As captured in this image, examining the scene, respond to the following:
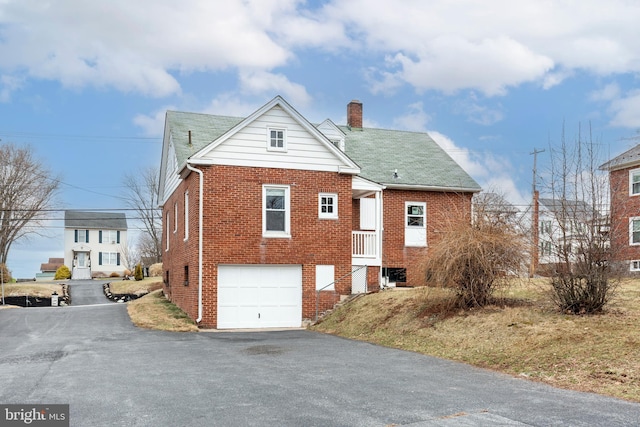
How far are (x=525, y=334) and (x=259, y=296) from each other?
10512 millimetres

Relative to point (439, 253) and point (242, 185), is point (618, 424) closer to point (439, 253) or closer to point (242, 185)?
point (439, 253)

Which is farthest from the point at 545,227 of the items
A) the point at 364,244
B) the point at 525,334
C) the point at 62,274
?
the point at 62,274

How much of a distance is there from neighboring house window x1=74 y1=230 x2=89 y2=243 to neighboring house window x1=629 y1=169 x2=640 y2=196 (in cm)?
4994

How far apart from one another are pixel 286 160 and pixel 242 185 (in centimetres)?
177

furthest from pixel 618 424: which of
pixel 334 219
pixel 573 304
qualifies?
pixel 334 219

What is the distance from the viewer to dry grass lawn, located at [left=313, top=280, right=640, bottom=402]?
10.1 meters

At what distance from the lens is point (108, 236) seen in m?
64.2

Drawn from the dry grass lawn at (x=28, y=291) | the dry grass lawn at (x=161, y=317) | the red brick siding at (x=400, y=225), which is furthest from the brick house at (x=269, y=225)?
the dry grass lawn at (x=28, y=291)

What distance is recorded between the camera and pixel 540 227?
14258 mm

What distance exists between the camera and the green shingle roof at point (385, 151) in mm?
24875

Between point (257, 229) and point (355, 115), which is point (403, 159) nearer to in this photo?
point (355, 115)

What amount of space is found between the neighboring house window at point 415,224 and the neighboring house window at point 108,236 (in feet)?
150

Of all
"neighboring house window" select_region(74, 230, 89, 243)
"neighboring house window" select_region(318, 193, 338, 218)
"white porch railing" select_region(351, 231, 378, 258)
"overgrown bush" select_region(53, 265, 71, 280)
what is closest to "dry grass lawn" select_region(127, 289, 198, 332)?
"neighboring house window" select_region(318, 193, 338, 218)

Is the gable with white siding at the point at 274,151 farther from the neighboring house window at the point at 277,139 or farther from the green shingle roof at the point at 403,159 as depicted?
the green shingle roof at the point at 403,159
